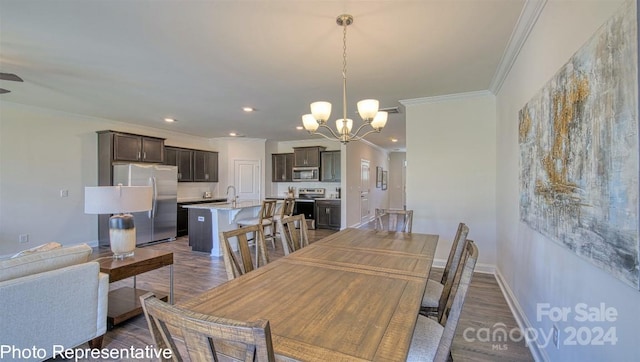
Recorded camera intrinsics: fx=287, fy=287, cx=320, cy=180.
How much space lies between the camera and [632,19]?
1015 mm

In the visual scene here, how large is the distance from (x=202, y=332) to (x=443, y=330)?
1.02m

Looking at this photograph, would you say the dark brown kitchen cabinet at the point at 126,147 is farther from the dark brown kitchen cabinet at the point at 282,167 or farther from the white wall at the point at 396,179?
the white wall at the point at 396,179

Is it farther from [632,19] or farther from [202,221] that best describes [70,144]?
[632,19]

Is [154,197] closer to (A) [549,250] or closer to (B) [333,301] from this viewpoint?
(B) [333,301]

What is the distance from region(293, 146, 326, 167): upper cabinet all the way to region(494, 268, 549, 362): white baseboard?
5.25m

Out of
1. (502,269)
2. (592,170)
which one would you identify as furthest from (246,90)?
(502,269)

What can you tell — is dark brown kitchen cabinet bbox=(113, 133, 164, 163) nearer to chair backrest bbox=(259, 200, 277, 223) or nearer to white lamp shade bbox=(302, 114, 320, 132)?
chair backrest bbox=(259, 200, 277, 223)

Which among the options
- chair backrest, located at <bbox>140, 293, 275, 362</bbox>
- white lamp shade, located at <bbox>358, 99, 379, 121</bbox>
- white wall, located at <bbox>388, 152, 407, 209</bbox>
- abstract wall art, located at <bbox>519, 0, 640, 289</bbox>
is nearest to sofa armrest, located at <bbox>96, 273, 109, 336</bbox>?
chair backrest, located at <bbox>140, 293, 275, 362</bbox>

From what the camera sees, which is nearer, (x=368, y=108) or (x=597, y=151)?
(x=597, y=151)


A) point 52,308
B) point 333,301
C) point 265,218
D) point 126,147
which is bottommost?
point 52,308

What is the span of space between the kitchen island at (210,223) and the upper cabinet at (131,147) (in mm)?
1834

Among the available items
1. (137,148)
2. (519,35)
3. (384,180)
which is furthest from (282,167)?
(519,35)

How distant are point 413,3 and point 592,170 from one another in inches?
59.6

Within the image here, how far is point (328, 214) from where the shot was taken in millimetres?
7715
